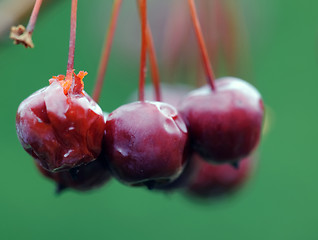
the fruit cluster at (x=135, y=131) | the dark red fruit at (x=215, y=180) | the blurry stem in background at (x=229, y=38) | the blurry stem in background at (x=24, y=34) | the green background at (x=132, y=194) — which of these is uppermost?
the blurry stem in background at (x=24, y=34)

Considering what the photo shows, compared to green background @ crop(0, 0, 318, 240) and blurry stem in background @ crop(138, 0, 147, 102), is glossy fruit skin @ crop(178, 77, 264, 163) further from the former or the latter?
green background @ crop(0, 0, 318, 240)

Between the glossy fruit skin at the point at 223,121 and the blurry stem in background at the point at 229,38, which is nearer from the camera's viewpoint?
the glossy fruit skin at the point at 223,121

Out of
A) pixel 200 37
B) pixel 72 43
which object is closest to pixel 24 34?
pixel 72 43

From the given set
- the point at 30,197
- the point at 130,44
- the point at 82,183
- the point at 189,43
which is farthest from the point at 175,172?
the point at 30,197

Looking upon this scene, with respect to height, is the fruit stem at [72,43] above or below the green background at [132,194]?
above

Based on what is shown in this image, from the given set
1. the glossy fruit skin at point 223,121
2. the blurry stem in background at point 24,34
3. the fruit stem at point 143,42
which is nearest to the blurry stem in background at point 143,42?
the fruit stem at point 143,42

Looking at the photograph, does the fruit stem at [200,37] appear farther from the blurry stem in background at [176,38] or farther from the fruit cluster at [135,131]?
the blurry stem in background at [176,38]

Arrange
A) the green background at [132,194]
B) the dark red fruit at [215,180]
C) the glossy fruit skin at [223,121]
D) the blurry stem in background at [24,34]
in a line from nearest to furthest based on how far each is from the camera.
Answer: the blurry stem in background at [24,34]
the glossy fruit skin at [223,121]
the dark red fruit at [215,180]
the green background at [132,194]

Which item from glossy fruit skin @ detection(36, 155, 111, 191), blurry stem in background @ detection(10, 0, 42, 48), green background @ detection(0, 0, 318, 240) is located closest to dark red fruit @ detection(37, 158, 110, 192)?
glossy fruit skin @ detection(36, 155, 111, 191)
